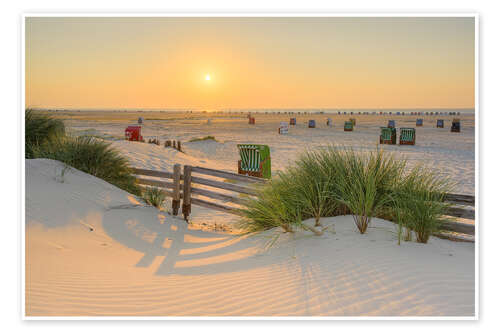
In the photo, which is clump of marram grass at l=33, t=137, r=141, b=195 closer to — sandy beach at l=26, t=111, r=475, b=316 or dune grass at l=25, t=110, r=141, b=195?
dune grass at l=25, t=110, r=141, b=195

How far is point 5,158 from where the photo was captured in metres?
3.70

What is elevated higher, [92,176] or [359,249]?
[92,176]

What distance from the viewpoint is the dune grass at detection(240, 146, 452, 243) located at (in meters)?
4.66

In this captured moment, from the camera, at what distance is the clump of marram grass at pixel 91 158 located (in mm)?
7910

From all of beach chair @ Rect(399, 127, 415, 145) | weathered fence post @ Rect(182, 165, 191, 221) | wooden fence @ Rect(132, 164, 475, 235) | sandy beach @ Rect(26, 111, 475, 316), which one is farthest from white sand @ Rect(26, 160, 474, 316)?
beach chair @ Rect(399, 127, 415, 145)

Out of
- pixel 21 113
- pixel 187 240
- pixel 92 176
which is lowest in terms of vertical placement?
pixel 187 240

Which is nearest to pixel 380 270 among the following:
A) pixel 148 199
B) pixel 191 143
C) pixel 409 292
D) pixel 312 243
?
→ pixel 409 292

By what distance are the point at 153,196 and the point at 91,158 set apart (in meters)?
1.67

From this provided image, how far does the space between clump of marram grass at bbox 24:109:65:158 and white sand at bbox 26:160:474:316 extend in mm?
3204

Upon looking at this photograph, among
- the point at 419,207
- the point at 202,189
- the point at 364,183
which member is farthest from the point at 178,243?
the point at 419,207

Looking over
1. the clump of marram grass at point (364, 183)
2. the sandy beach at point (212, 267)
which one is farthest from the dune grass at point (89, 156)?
the clump of marram grass at point (364, 183)

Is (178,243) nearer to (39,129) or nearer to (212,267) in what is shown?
(212,267)

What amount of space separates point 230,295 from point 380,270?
1.65 meters
